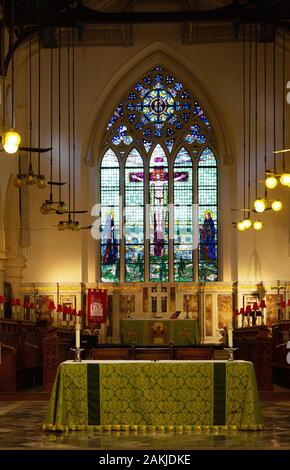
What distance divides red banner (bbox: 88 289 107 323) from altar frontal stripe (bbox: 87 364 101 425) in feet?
48.4

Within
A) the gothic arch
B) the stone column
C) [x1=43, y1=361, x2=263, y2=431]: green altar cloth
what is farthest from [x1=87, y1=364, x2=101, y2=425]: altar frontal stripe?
the gothic arch

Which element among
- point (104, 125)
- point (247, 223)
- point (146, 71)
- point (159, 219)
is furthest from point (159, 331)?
point (146, 71)

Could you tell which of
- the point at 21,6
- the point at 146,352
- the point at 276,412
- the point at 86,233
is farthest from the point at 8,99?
the point at 276,412

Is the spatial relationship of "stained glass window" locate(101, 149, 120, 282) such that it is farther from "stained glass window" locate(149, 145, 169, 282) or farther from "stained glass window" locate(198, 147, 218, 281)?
"stained glass window" locate(198, 147, 218, 281)

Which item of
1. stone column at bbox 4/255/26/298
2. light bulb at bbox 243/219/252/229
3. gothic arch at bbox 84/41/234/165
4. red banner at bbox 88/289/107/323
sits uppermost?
gothic arch at bbox 84/41/234/165

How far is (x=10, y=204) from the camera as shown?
24891mm

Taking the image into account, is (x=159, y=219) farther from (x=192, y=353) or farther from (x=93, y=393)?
(x=93, y=393)

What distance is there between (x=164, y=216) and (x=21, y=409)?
46.7 feet

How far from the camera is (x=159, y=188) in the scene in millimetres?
26969

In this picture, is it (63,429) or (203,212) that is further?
(203,212)

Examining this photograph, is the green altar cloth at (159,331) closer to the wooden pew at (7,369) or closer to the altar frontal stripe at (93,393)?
the wooden pew at (7,369)

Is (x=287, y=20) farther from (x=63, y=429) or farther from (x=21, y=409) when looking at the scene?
(x=63, y=429)

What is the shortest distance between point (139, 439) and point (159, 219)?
17450 mm

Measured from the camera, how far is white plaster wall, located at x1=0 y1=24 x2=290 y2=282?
25422 millimetres
